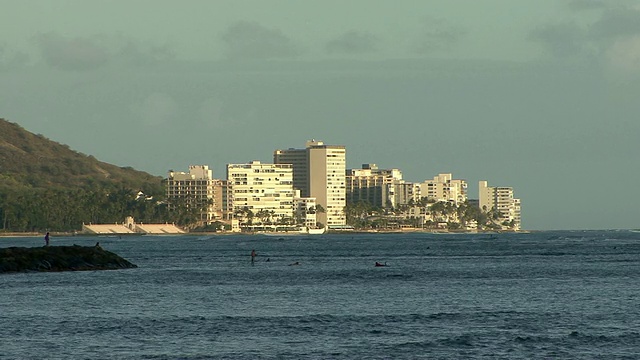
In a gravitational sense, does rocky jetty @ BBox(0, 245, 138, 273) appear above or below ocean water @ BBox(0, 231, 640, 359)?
above

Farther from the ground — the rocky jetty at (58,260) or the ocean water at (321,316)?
the rocky jetty at (58,260)

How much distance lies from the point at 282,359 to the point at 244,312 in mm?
21898

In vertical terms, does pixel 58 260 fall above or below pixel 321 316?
above

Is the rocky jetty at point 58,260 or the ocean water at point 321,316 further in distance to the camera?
the rocky jetty at point 58,260

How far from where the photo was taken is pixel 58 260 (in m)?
128

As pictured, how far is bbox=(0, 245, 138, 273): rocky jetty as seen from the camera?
12288 centimetres

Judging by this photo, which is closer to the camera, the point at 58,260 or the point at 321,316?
the point at 321,316

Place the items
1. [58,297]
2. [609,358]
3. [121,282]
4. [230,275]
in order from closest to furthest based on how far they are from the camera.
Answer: [609,358] → [58,297] → [121,282] → [230,275]

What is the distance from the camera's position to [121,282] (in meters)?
105

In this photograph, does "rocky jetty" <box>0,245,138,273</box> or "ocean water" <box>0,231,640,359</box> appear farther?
"rocky jetty" <box>0,245,138,273</box>

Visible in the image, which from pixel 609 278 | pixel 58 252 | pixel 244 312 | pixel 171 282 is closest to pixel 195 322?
pixel 244 312

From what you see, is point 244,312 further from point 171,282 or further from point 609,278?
point 609,278

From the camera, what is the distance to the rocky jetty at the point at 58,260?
403 ft

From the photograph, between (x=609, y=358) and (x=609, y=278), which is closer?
(x=609, y=358)
